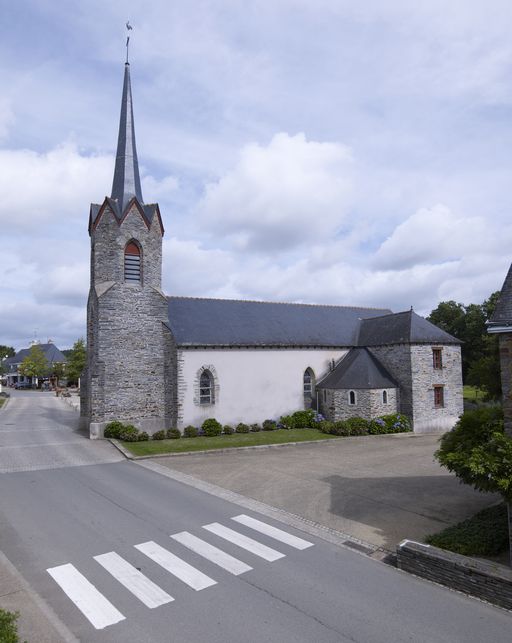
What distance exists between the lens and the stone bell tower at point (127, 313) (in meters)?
25.1

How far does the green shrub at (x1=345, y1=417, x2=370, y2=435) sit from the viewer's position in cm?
2711

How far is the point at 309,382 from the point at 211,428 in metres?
8.66

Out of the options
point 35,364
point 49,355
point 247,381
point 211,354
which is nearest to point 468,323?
point 247,381

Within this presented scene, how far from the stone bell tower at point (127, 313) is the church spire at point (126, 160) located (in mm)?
63

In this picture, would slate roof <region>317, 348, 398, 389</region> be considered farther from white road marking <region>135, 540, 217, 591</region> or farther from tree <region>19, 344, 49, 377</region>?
tree <region>19, 344, 49, 377</region>

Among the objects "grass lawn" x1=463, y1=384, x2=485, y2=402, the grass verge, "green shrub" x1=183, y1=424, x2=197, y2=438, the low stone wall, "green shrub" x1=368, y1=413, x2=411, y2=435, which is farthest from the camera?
"grass lawn" x1=463, y1=384, x2=485, y2=402

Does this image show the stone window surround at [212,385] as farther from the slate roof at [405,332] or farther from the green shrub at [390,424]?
the slate roof at [405,332]

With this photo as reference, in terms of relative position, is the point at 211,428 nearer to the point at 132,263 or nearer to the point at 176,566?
the point at 132,263

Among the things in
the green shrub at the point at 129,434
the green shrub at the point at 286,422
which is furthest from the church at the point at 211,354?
the green shrub at the point at 129,434

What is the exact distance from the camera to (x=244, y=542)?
10.2 meters

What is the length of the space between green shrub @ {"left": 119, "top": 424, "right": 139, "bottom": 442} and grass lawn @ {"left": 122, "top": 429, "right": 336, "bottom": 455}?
51cm

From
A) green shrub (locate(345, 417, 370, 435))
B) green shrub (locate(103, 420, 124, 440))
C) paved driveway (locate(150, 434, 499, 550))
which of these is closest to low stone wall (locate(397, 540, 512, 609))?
paved driveway (locate(150, 434, 499, 550))

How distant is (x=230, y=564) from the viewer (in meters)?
9.07

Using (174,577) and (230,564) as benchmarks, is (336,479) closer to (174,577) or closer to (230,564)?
(230,564)
